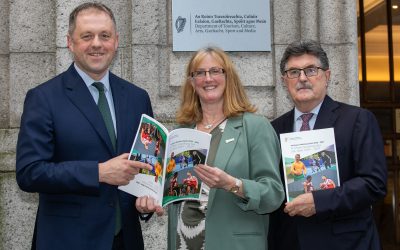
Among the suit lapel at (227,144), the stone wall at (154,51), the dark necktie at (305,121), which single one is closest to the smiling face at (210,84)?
the suit lapel at (227,144)

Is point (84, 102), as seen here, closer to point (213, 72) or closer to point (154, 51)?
point (213, 72)

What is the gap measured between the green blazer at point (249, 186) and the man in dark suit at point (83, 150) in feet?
1.55

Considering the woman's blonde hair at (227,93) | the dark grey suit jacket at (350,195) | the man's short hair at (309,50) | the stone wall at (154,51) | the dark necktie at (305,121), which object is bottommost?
the dark grey suit jacket at (350,195)

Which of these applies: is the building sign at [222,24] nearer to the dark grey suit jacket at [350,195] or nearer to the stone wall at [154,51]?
the stone wall at [154,51]

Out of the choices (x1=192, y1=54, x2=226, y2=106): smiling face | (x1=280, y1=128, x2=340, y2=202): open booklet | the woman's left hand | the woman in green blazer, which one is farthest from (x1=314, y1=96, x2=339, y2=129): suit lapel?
the woman's left hand

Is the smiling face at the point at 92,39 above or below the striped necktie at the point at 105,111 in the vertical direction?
above

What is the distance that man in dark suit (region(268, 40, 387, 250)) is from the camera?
10.9 feet

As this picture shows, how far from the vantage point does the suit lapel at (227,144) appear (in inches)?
133

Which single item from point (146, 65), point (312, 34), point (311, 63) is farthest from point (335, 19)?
point (311, 63)

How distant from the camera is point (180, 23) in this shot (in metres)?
5.78

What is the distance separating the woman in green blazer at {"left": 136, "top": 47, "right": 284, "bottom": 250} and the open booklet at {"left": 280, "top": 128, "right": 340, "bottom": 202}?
80mm

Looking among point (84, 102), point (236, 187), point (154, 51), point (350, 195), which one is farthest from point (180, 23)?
point (350, 195)

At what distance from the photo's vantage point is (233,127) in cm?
351

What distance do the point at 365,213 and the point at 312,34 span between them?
2.73 meters
